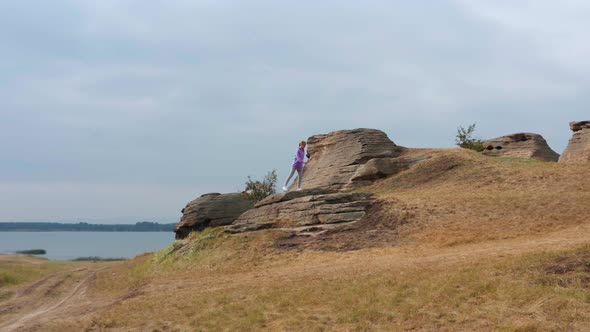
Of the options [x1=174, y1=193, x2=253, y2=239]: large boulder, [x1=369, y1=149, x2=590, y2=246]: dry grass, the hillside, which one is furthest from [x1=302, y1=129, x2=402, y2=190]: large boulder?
[x1=174, y1=193, x2=253, y2=239]: large boulder

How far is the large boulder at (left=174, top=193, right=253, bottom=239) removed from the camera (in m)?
39.1

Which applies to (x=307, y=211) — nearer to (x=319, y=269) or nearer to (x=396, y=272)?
(x=319, y=269)

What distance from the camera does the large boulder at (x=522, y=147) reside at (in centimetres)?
4616

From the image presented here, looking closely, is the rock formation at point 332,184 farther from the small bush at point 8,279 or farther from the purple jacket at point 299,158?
the small bush at point 8,279

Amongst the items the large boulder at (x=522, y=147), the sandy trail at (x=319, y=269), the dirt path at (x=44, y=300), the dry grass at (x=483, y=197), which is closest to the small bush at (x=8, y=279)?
the dirt path at (x=44, y=300)

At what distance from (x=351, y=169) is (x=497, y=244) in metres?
18.1

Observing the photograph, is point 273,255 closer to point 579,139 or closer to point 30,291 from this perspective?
point 30,291

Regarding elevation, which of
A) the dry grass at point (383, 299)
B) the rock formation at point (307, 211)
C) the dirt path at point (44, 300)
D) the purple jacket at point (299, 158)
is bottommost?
the dirt path at point (44, 300)

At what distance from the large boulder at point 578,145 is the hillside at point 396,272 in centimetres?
510

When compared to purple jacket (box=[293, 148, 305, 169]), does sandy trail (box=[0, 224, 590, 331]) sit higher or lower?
lower

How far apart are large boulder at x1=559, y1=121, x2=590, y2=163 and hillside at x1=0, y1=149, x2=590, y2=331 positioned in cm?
510

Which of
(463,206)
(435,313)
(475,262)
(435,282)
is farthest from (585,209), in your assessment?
(435,313)

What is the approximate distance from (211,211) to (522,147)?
2668 cm

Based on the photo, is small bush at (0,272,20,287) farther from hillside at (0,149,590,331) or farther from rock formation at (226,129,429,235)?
rock formation at (226,129,429,235)
